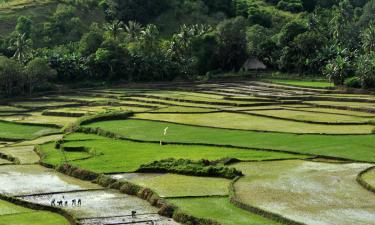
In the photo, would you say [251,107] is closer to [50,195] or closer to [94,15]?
[50,195]

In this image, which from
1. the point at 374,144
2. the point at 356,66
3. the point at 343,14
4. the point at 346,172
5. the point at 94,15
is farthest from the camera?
the point at 94,15

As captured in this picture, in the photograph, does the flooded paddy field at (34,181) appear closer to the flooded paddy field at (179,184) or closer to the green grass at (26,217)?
the flooded paddy field at (179,184)

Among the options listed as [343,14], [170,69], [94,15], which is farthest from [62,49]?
[343,14]

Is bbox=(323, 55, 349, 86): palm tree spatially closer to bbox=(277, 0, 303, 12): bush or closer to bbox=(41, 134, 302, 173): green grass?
bbox=(41, 134, 302, 173): green grass

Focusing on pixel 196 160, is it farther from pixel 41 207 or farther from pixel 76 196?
pixel 41 207

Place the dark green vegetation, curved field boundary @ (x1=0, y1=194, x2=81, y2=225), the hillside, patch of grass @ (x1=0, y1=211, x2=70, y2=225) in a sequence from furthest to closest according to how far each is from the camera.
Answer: the hillside, the dark green vegetation, curved field boundary @ (x1=0, y1=194, x2=81, y2=225), patch of grass @ (x1=0, y1=211, x2=70, y2=225)

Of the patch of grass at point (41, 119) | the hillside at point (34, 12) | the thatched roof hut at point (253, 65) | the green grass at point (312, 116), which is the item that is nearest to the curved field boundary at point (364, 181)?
the green grass at point (312, 116)

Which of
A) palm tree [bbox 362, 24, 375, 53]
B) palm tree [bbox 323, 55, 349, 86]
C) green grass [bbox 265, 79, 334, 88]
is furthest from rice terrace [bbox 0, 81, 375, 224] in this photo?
palm tree [bbox 362, 24, 375, 53]
